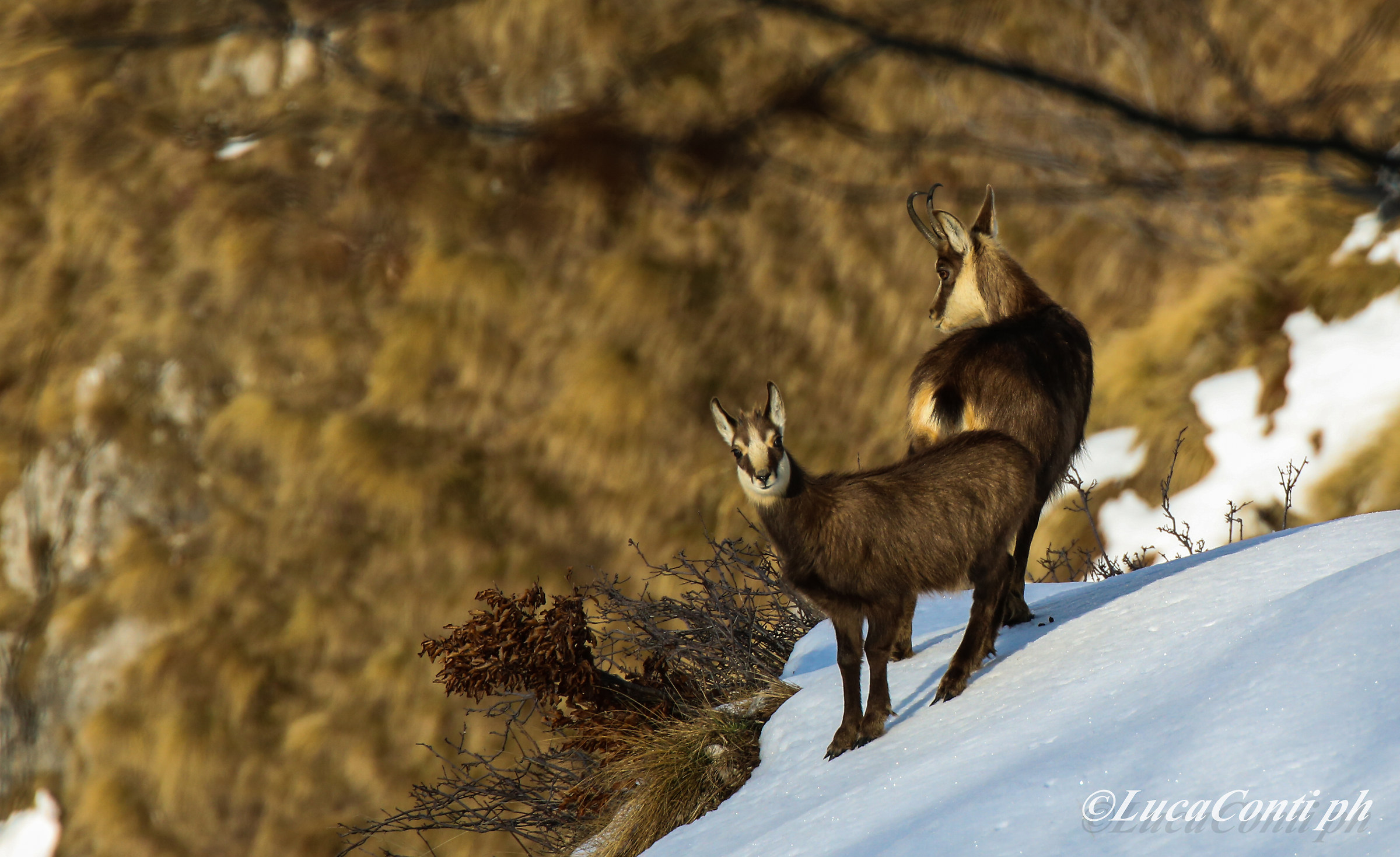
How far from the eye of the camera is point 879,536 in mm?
3932

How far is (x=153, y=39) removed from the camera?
15.0m

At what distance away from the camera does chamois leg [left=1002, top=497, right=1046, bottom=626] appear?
14.1 feet

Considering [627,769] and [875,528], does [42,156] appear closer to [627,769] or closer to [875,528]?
[627,769]

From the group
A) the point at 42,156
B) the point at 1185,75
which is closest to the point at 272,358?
the point at 42,156

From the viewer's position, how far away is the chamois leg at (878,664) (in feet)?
12.7

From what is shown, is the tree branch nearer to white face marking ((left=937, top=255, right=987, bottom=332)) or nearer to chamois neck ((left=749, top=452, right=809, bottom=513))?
white face marking ((left=937, top=255, right=987, bottom=332))

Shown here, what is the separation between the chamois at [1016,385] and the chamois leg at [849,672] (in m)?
0.69

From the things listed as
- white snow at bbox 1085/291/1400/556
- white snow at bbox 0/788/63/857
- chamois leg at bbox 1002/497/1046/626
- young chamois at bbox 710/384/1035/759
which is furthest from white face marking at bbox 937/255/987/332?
white snow at bbox 0/788/63/857

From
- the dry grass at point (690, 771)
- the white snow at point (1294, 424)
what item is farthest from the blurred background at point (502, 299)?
the dry grass at point (690, 771)

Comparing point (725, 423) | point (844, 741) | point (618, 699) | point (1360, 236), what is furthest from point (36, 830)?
point (1360, 236)

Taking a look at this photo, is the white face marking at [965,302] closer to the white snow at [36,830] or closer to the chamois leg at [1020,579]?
the chamois leg at [1020,579]

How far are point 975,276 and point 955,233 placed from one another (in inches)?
8.7

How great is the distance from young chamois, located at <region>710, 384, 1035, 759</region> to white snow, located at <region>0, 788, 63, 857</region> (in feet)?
33.7

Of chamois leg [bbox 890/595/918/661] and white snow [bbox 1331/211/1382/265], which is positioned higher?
white snow [bbox 1331/211/1382/265]
